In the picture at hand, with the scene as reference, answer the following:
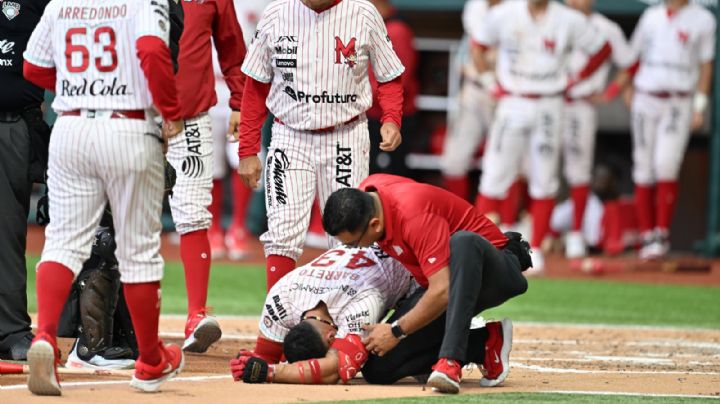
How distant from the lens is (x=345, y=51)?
23.4 feet

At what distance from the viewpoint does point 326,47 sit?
7121 millimetres

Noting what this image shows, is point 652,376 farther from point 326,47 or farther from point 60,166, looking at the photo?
point 60,166

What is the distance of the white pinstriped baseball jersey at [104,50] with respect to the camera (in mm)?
5582

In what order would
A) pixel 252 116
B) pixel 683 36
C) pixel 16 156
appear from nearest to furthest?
pixel 16 156
pixel 252 116
pixel 683 36

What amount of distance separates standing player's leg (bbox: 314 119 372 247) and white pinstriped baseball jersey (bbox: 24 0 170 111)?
1679 millimetres

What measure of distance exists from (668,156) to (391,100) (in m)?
7.15

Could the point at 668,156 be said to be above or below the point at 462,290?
below

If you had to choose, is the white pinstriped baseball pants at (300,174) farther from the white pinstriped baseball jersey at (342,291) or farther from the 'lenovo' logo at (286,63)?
the white pinstriped baseball jersey at (342,291)

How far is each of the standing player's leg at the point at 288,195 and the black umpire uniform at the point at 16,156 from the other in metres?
1.22

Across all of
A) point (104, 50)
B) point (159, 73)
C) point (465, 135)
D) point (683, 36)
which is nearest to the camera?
point (159, 73)

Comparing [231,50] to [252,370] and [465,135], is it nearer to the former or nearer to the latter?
[252,370]

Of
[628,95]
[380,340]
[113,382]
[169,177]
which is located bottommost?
[113,382]

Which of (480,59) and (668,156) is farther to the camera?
(668,156)

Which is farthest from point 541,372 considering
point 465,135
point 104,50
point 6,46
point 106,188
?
point 465,135
